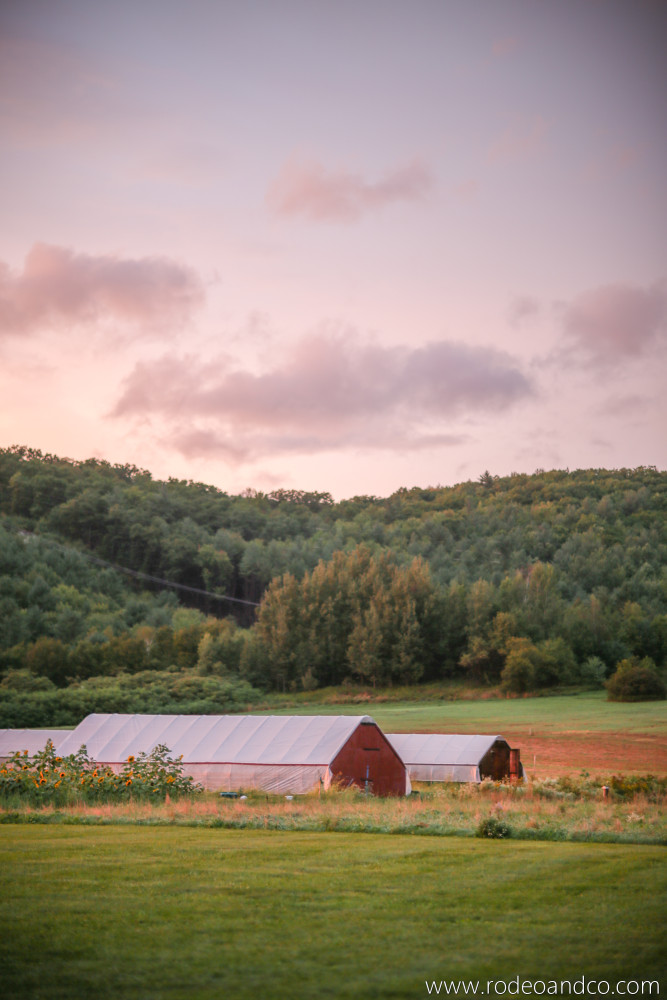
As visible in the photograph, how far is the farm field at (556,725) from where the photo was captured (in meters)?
48.7

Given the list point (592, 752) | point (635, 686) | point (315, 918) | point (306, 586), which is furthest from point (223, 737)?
point (306, 586)

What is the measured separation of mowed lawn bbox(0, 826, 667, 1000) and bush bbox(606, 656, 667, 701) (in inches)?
2468

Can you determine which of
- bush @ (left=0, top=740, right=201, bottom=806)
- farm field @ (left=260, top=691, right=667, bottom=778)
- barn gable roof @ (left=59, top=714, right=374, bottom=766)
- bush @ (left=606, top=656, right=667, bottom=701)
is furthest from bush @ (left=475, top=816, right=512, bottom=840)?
bush @ (left=606, top=656, right=667, bottom=701)

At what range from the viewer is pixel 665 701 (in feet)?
237

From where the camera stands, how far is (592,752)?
51.0 metres

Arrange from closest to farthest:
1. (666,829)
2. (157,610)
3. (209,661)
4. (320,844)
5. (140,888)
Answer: (140,888) < (320,844) < (666,829) < (209,661) < (157,610)

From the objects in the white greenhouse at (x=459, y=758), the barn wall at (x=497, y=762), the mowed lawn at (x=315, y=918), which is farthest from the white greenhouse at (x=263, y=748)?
the mowed lawn at (x=315, y=918)

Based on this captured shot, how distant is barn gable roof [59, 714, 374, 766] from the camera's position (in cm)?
2909

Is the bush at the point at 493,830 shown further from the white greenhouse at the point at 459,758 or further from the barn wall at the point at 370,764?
the white greenhouse at the point at 459,758

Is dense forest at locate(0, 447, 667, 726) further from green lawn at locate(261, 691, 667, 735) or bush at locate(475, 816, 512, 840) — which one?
bush at locate(475, 816, 512, 840)

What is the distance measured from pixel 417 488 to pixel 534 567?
5720 centimetres

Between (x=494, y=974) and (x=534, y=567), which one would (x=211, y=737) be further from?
(x=534, y=567)

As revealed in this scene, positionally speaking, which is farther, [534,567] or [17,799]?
[534,567]

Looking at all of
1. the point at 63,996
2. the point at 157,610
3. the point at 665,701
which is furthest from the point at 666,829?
the point at 157,610
